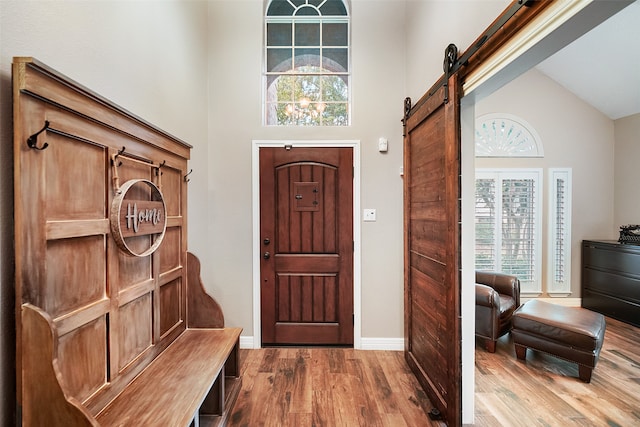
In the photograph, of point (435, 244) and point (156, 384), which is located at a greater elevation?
point (435, 244)

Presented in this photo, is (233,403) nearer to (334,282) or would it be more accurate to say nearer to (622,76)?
(334,282)

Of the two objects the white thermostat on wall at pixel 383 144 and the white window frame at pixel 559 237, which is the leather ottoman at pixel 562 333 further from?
the white thermostat on wall at pixel 383 144

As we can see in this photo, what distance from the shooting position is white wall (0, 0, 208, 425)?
3.04 feet

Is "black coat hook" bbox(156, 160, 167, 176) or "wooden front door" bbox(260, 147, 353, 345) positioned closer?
"black coat hook" bbox(156, 160, 167, 176)

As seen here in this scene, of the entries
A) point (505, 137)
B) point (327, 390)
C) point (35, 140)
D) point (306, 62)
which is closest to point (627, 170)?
point (505, 137)

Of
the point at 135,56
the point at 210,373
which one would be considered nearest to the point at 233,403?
the point at 210,373

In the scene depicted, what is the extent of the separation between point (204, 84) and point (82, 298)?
2.23 metres

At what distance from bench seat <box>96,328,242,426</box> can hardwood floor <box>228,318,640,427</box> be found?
380 mm

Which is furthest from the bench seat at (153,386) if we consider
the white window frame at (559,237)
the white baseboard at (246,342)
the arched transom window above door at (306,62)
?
the white window frame at (559,237)

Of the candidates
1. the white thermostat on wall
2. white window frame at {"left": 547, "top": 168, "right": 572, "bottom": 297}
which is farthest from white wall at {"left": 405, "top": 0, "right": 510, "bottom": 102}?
white window frame at {"left": 547, "top": 168, "right": 572, "bottom": 297}

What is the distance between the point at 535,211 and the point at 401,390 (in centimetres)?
341

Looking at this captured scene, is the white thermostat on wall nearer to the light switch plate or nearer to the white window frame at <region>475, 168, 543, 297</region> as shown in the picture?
the light switch plate

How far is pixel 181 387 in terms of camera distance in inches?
52.9

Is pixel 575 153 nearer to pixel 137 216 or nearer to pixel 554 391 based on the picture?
pixel 554 391
